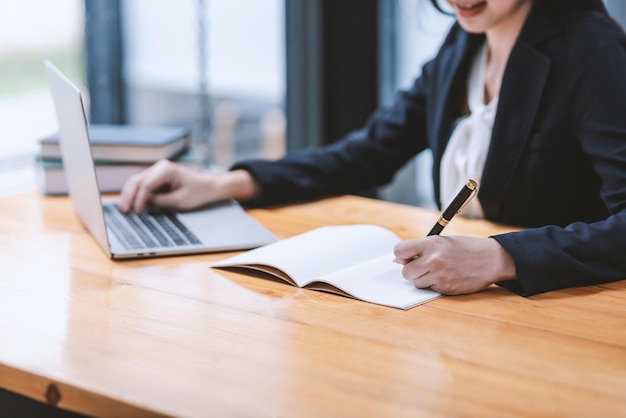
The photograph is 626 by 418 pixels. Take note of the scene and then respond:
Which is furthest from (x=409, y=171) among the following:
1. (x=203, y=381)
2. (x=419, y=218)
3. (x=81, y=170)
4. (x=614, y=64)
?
(x=203, y=381)

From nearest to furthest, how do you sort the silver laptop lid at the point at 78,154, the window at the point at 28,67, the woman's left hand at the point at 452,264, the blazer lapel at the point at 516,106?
the woman's left hand at the point at 452,264 → the silver laptop lid at the point at 78,154 → the blazer lapel at the point at 516,106 → the window at the point at 28,67

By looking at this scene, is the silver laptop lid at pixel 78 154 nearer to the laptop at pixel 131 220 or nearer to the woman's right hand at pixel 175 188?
the laptop at pixel 131 220

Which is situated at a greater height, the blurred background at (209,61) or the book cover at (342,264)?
the blurred background at (209,61)

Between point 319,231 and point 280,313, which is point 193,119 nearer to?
point 319,231

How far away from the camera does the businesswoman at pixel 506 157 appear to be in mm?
1239

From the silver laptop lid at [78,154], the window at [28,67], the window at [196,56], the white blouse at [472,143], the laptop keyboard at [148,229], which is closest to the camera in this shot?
the silver laptop lid at [78,154]

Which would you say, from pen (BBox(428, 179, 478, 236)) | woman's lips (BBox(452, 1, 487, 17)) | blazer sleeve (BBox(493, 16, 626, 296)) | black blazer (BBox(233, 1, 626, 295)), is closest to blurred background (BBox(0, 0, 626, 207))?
Answer: black blazer (BBox(233, 1, 626, 295))

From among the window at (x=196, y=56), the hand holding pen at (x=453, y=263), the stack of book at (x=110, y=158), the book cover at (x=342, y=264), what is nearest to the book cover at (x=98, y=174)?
the stack of book at (x=110, y=158)

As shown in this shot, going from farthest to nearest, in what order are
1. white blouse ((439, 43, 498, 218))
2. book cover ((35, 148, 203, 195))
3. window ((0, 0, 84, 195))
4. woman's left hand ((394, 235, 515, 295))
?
window ((0, 0, 84, 195)) → book cover ((35, 148, 203, 195)) → white blouse ((439, 43, 498, 218)) → woman's left hand ((394, 235, 515, 295))

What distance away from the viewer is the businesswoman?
1.24 metres

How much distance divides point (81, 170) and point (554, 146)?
0.83 m

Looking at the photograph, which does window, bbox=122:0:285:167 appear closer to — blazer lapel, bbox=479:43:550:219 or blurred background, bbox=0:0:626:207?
blurred background, bbox=0:0:626:207

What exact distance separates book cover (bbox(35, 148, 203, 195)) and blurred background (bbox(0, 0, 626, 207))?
0.69m

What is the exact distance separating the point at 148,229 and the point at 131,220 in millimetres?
76
